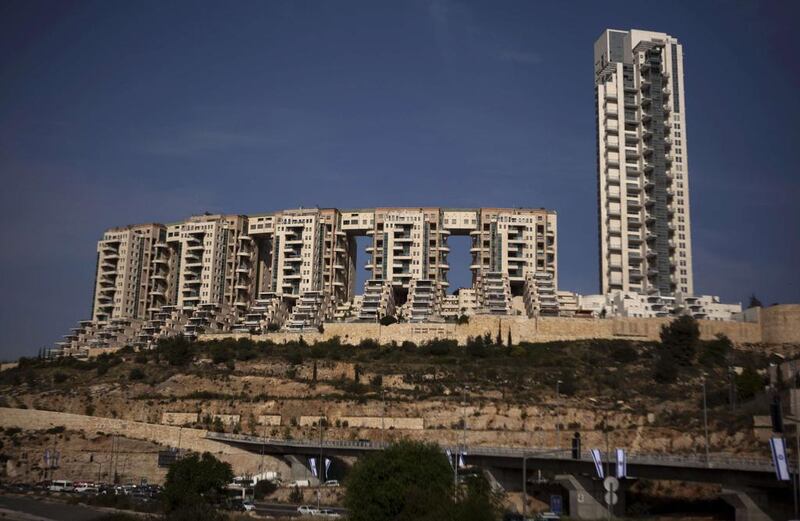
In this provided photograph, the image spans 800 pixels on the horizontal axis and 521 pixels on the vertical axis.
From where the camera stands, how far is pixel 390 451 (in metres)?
50.9

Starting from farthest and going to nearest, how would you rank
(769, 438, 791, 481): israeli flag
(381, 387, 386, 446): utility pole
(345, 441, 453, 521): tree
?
1. (381, 387, 386, 446): utility pole
2. (345, 441, 453, 521): tree
3. (769, 438, 791, 481): israeli flag

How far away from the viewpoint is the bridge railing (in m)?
54.2

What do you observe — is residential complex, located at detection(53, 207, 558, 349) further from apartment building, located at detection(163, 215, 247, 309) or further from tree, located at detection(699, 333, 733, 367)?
tree, located at detection(699, 333, 733, 367)

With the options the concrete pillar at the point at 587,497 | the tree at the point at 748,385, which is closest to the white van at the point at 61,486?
the concrete pillar at the point at 587,497

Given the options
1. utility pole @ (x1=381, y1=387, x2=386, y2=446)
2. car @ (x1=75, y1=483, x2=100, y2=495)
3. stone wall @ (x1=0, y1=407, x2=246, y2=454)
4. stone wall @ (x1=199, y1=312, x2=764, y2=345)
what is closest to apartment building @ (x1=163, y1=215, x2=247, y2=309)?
stone wall @ (x1=199, y1=312, x2=764, y2=345)

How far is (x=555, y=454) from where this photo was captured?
6700 cm

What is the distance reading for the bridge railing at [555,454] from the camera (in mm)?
54250

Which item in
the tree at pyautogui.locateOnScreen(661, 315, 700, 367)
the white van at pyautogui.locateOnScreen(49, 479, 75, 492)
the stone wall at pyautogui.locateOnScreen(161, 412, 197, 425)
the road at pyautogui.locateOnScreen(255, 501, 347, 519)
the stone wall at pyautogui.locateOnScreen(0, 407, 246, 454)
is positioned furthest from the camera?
the tree at pyautogui.locateOnScreen(661, 315, 700, 367)

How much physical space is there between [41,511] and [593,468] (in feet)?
128

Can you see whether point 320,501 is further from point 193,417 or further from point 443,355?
point 443,355

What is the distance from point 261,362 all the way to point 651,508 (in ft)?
189

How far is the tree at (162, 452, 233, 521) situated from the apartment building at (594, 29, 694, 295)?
253 feet

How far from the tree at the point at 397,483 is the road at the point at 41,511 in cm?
1910

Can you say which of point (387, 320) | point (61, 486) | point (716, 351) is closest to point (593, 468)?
point (61, 486)
